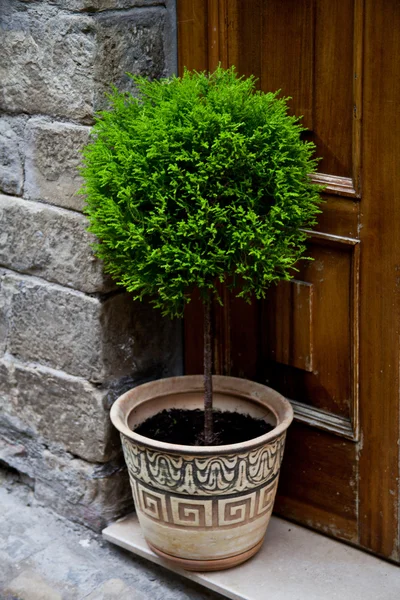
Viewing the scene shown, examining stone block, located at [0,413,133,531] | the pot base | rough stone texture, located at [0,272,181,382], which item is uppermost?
rough stone texture, located at [0,272,181,382]

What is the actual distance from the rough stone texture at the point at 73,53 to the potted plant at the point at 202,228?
0.10 m

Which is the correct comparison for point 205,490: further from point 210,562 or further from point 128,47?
point 128,47

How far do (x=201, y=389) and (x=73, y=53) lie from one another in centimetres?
110

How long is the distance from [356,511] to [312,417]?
316mm

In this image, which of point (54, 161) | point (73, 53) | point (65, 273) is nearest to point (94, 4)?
point (73, 53)

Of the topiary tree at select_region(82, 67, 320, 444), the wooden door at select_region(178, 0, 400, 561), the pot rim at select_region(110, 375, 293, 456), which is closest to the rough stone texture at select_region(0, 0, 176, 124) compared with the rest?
the wooden door at select_region(178, 0, 400, 561)

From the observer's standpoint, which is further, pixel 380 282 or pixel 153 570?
pixel 153 570

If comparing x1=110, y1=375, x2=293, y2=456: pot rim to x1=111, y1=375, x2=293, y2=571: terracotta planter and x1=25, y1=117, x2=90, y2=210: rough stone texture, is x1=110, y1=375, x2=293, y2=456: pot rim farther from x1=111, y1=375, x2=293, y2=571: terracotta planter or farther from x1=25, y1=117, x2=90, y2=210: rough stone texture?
x1=25, y1=117, x2=90, y2=210: rough stone texture

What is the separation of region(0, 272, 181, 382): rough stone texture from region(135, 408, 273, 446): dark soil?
21cm

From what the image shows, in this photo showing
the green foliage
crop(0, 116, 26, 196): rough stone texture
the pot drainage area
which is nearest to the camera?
the green foliage

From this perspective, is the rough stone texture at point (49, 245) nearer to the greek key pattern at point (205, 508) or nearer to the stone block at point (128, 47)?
the stone block at point (128, 47)

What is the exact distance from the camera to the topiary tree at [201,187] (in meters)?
2.41

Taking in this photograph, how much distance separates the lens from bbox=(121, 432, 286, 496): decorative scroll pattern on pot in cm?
262

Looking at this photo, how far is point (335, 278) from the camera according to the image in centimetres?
277
